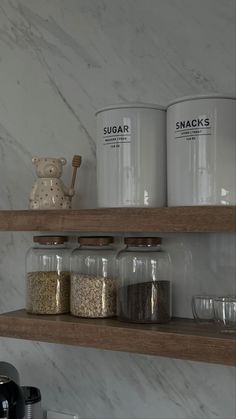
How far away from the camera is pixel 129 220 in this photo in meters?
1.00

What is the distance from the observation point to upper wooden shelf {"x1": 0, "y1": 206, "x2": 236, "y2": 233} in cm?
92

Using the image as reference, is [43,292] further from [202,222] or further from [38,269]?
[202,222]

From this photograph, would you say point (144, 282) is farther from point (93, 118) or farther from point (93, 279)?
point (93, 118)

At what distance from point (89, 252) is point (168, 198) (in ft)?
0.87

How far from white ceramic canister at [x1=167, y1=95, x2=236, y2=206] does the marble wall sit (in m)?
0.16

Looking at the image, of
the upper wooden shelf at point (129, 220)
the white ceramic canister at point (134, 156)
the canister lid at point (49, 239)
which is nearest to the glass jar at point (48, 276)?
the canister lid at point (49, 239)

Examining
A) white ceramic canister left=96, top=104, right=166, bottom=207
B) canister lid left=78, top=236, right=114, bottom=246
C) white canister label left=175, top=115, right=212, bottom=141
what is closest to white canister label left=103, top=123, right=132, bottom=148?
white ceramic canister left=96, top=104, right=166, bottom=207

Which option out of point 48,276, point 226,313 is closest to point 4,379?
point 48,276

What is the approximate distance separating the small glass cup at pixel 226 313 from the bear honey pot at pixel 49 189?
397 millimetres

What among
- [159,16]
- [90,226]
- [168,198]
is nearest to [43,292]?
[90,226]

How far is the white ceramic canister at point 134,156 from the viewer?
102cm

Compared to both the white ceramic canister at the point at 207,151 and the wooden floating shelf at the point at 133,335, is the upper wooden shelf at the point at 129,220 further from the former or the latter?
the wooden floating shelf at the point at 133,335

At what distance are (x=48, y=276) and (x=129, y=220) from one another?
0.28m

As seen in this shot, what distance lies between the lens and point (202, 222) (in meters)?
0.93
